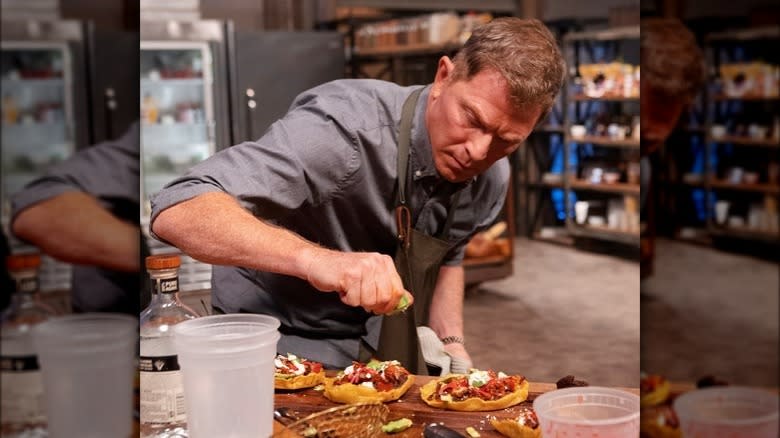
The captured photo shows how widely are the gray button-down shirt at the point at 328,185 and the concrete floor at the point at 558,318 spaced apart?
326mm

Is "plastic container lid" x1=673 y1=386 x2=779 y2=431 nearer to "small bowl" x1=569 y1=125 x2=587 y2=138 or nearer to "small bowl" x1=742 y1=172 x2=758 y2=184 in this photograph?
"small bowl" x1=742 y1=172 x2=758 y2=184

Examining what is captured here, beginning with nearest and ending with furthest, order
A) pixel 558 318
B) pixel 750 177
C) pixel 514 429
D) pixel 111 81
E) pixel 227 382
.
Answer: pixel 750 177 < pixel 111 81 < pixel 227 382 < pixel 514 429 < pixel 558 318

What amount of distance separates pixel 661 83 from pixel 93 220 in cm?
67

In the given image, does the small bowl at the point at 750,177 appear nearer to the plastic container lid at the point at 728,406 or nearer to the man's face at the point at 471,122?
the plastic container lid at the point at 728,406

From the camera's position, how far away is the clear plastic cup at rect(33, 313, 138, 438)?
994mm

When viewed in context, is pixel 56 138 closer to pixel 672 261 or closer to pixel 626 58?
pixel 672 261

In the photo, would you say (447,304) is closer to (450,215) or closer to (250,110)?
(450,215)

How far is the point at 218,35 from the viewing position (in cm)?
183

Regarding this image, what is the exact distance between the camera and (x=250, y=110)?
167 cm

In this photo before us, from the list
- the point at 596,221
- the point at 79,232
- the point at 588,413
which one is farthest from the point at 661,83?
the point at 596,221

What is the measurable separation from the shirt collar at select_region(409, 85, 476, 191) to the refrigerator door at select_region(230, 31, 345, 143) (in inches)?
8.6

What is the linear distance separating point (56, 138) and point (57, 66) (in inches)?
3.1

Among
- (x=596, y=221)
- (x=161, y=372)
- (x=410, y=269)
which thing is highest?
(x=410, y=269)

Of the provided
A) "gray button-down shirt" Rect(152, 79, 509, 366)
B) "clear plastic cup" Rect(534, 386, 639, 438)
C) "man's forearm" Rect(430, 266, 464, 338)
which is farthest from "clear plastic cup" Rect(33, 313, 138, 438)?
"man's forearm" Rect(430, 266, 464, 338)
